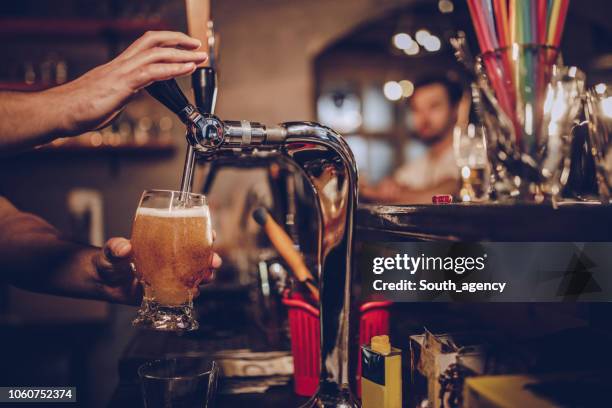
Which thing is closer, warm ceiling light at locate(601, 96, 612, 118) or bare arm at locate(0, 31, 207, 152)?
bare arm at locate(0, 31, 207, 152)

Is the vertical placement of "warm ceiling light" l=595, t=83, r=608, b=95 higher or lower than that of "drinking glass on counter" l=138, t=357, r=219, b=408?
higher

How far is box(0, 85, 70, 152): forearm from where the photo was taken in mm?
709

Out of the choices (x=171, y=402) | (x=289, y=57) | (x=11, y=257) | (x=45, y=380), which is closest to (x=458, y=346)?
(x=171, y=402)

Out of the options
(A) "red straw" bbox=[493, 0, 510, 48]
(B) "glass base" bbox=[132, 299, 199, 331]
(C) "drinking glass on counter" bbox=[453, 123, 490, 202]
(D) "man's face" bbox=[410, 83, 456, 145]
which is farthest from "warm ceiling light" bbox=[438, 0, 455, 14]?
(B) "glass base" bbox=[132, 299, 199, 331]

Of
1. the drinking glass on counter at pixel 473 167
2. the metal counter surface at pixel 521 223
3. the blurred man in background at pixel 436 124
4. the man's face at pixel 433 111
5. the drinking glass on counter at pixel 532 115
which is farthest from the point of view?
the man's face at pixel 433 111

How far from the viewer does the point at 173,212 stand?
2.22 feet

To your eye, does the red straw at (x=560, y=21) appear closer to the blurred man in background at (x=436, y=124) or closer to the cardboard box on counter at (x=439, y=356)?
the cardboard box on counter at (x=439, y=356)

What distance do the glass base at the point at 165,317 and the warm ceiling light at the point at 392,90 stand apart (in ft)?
18.5

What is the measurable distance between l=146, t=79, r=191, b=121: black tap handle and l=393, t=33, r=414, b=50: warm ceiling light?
4.65 m

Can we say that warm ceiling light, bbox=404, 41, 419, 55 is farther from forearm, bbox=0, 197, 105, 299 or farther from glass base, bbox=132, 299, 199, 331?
glass base, bbox=132, 299, 199, 331

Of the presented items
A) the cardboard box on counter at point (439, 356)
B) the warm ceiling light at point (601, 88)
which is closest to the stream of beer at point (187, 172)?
the cardboard box on counter at point (439, 356)

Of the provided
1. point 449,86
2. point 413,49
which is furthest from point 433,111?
point 413,49

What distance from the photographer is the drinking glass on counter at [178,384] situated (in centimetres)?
66

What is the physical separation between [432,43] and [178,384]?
4869 millimetres
